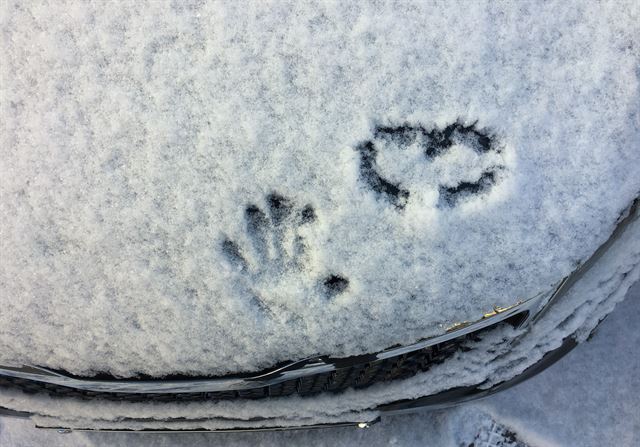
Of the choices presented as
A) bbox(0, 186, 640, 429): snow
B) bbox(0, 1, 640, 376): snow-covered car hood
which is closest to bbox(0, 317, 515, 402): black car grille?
bbox(0, 186, 640, 429): snow

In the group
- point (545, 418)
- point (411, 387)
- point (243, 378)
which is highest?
point (545, 418)

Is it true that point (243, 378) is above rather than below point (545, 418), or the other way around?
below

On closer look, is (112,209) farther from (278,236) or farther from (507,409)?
(507,409)

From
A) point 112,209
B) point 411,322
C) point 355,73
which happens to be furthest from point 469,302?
point 112,209

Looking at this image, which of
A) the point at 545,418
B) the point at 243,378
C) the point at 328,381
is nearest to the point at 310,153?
the point at 243,378

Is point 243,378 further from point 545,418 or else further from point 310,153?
point 545,418

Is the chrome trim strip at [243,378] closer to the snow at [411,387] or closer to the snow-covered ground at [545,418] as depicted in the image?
the snow at [411,387]

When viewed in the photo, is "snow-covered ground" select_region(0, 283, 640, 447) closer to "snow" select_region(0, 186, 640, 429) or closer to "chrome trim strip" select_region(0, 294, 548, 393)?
"snow" select_region(0, 186, 640, 429)
